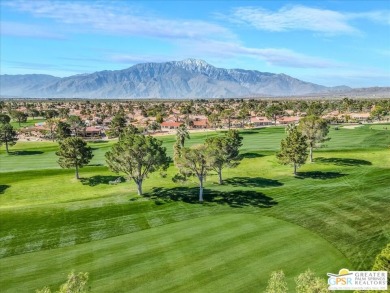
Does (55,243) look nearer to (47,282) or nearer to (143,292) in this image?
(47,282)

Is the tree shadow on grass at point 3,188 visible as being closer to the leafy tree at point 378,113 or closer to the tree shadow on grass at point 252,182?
the tree shadow on grass at point 252,182

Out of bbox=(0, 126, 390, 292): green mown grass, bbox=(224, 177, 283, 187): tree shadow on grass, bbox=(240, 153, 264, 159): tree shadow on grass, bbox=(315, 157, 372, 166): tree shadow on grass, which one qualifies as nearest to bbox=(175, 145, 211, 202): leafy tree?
bbox=(0, 126, 390, 292): green mown grass

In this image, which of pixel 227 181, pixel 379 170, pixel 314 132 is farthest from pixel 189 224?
pixel 314 132

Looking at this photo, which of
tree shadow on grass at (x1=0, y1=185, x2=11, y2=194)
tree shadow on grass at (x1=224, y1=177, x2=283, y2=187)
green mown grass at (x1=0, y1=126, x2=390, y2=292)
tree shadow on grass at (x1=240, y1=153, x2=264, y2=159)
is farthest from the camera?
tree shadow on grass at (x1=240, y1=153, x2=264, y2=159)

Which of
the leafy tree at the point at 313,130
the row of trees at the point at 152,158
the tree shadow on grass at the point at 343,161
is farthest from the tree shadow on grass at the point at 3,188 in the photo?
the tree shadow on grass at the point at 343,161

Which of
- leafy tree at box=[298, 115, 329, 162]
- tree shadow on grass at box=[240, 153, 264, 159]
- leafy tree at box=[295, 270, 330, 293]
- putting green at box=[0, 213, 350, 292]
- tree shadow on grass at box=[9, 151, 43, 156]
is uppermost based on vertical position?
leafy tree at box=[298, 115, 329, 162]

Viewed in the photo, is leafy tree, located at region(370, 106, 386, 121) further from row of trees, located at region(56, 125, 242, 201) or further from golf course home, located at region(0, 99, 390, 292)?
row of trees, located at region(56, 125, 242, 201)

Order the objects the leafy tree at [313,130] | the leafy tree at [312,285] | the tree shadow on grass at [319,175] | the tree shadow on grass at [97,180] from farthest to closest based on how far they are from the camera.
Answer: the leafy tree at [313,130] → the tree shadow on grass at [97,180] → the tree shadow on grass at [319,175] → the leafy tree at [312,285]
